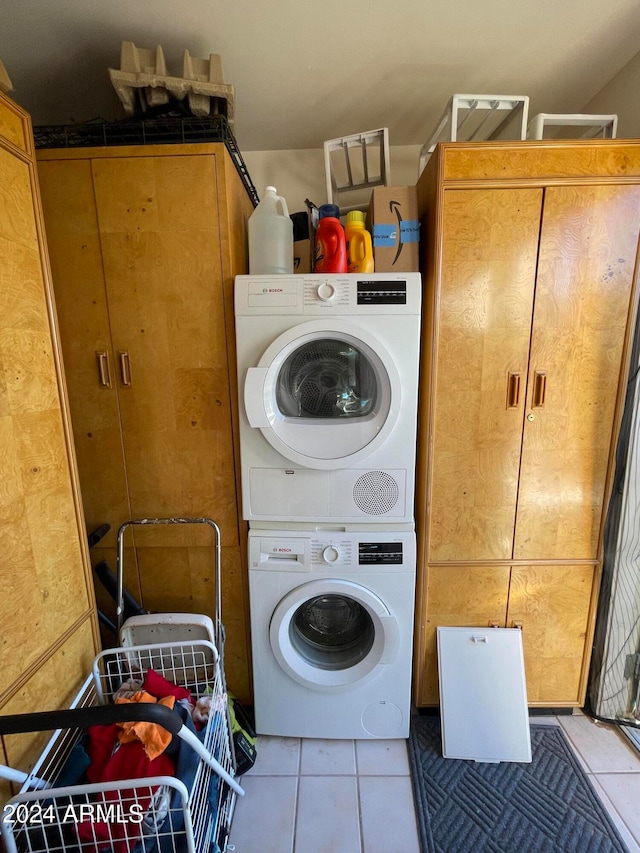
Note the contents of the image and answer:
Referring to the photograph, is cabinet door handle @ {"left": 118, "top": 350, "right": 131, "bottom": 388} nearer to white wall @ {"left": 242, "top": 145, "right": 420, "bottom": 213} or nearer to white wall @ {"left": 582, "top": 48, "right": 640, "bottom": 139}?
white wall @ {"left": 242, "top": 145, "right": 420, "bottom": 213}

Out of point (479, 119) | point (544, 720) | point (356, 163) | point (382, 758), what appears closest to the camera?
point (382, 758)

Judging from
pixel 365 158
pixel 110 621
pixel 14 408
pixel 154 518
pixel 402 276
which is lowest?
pixel 110 621

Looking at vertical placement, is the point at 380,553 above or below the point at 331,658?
above

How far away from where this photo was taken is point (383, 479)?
4.41 feet

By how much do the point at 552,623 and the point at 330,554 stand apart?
99 centimetres

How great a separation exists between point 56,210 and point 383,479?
4.97ft

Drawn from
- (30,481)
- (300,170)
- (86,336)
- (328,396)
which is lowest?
(30,481)

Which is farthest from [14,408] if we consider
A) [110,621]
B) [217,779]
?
[217,779]

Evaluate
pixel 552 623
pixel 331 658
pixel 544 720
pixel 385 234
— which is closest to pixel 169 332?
pixel 385 234

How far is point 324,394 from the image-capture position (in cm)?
142

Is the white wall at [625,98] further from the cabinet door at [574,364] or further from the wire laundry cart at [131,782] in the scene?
the wire laundry cart at [131,782]

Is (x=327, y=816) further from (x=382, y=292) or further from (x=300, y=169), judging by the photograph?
(x=300, y=169)

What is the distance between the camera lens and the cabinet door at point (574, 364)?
4.10ft

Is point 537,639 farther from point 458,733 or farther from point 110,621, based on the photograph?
point 110,621
